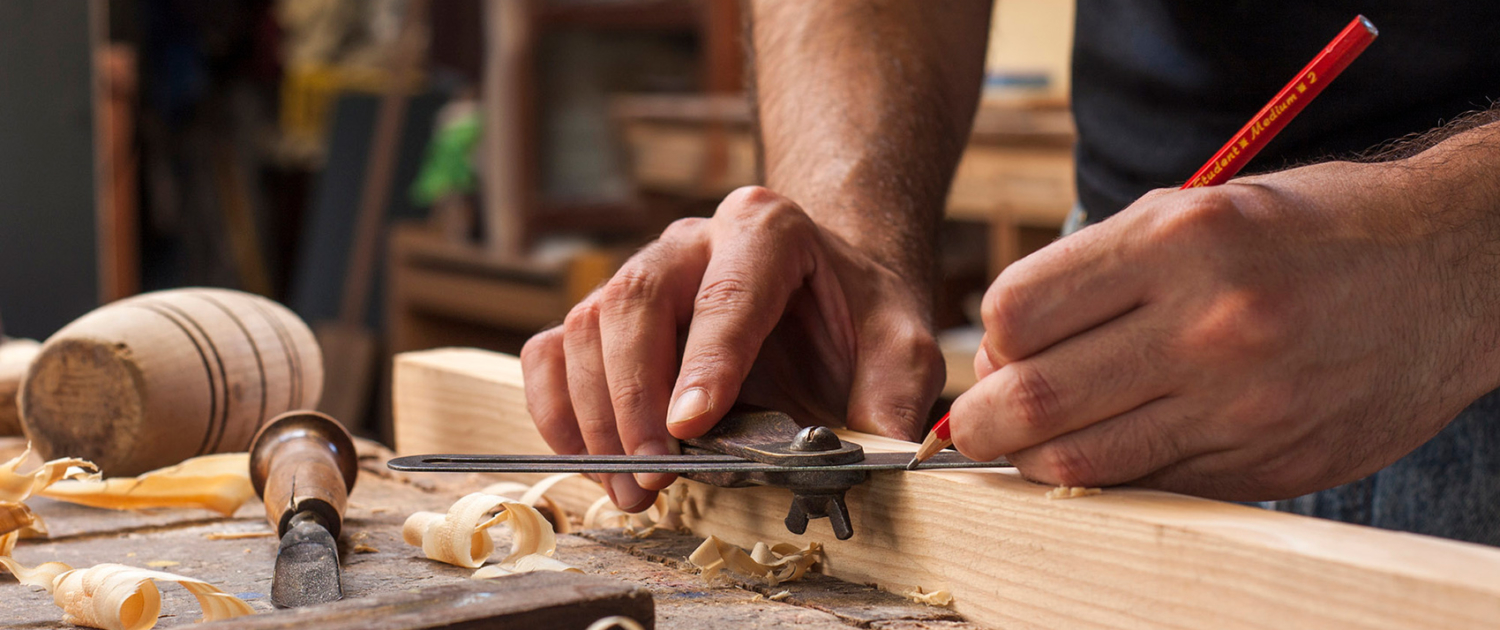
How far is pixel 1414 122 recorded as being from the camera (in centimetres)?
121

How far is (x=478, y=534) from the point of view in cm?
94

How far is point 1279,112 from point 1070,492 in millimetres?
274

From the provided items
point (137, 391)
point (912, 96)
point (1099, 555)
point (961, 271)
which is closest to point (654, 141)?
point (961, 271)

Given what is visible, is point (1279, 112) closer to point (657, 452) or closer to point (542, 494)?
point (657, 452)

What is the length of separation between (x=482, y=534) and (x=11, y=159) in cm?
237

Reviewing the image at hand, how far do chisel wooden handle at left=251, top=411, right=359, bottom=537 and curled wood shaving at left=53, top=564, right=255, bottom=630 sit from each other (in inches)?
5.4

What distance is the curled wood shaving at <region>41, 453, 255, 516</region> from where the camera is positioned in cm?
116

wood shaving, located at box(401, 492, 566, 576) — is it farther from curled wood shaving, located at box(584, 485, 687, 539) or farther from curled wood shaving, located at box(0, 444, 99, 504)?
curled wood shaving, located at box(0, 444, 99, 504)

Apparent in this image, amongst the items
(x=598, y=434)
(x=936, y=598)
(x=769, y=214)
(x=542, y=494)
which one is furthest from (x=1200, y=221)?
(x=542, y=494)

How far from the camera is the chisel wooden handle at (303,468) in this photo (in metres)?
0.96

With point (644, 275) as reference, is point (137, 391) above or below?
below

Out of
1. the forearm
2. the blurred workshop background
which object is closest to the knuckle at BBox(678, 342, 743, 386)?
the forearm

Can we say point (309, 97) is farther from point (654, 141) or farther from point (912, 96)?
point (912, 96)

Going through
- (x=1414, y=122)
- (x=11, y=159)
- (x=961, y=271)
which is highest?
(x=1414, y=122)
